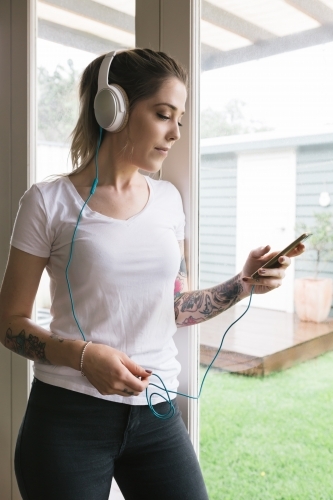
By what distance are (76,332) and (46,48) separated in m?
1.21

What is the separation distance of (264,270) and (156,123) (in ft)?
1.42

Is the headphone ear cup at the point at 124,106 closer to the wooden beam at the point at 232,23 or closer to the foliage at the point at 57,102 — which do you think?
the wooden beam at the point at 232,23

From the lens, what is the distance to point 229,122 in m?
1.44

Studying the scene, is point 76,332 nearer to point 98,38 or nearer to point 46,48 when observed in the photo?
point 98,38

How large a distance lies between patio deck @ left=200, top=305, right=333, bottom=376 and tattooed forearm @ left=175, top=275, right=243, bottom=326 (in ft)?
0.34

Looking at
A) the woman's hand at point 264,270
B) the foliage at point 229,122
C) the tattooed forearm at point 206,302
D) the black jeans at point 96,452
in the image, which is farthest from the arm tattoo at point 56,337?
the foliage at point 229,122

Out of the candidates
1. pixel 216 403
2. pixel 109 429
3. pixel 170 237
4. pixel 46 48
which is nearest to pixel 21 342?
pixel 109 429

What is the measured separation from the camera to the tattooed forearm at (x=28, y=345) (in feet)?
4.18

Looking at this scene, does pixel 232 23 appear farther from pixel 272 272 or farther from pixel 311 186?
pixel 272 272

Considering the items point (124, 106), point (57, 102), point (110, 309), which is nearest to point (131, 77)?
point (124, 106)

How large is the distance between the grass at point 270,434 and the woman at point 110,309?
0.16 metres

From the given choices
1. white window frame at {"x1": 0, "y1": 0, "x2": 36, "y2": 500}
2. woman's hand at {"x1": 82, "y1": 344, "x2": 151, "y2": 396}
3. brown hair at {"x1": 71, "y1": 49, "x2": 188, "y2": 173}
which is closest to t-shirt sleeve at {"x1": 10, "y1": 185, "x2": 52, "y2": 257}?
brown hair at {"x1": 71, "y1": 49, "x2": 188, "y2": 173}

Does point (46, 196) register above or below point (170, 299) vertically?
above

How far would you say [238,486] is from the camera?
148 centimetres
